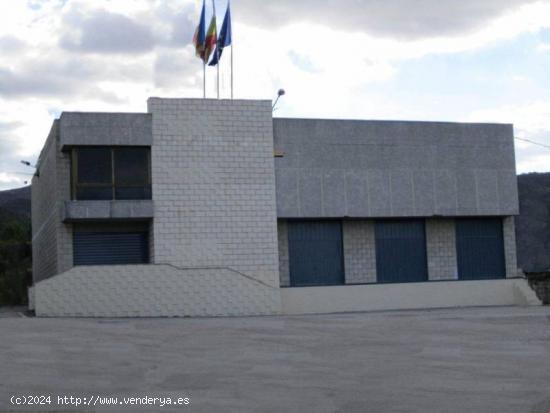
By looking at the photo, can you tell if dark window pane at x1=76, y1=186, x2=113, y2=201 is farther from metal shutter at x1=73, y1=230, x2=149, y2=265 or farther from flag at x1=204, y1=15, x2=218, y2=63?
flag at x1=204, y1=15, x2=218, y2=63

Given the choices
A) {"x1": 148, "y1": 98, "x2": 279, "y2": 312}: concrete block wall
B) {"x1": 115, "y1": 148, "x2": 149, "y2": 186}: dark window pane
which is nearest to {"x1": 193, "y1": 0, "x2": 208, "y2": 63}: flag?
{"x1": 148, "y1": 98, "x2": 279, "y2": 312}: concrete block wall

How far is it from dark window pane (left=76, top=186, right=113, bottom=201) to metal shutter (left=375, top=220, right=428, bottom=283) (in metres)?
11.9

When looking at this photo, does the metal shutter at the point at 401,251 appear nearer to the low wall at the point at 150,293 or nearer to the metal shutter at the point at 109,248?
the low wall at the point at 150,293

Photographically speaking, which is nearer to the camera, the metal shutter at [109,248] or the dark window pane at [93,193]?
the dark window pane at [93,193]

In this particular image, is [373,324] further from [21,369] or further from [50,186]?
[50,186]

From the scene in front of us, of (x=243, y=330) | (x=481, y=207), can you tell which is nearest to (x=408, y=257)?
(x=481, y=207)

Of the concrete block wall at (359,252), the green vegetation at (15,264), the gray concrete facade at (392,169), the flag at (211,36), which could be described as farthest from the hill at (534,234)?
the green vegetation at (15,264)

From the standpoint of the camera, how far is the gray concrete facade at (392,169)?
38.8m

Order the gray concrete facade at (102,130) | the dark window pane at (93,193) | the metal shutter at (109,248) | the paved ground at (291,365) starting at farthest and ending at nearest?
the metal shutter at (109,248)
the dark window pane at (93,193)
the gray concrete facade at (102,130)
the paved ground at (291,365)

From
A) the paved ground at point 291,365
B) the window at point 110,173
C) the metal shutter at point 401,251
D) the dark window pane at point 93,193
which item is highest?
the window at point 110,173

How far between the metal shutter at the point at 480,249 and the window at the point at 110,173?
47.6 ft

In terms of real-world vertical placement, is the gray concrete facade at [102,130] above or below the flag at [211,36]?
below

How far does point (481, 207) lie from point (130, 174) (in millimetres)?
15375

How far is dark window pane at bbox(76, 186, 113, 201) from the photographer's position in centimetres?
3556
